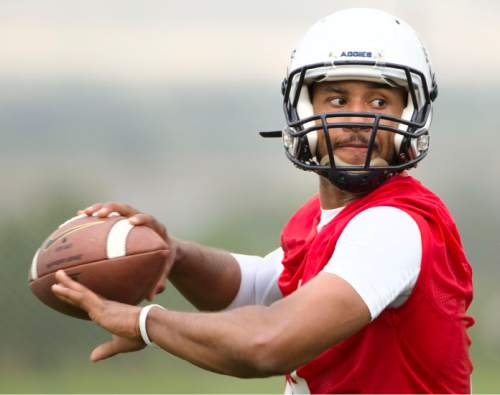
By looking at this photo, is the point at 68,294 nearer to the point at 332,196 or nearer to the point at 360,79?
the point at 332,196

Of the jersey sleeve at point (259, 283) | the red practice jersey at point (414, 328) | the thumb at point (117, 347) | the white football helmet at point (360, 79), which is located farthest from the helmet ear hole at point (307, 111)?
the thumb at point (117, 347)

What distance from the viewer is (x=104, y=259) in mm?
3260

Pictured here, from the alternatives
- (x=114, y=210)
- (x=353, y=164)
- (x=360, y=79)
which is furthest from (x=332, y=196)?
(x=114, y=210)

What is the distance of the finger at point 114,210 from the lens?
3.39 m

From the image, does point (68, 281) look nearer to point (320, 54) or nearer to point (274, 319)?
A: point (274, 319)

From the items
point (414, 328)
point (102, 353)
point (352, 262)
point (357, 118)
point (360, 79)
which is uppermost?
point (360, 79)

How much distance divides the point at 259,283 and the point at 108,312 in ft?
3.31

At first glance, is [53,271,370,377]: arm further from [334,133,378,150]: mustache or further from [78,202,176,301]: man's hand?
[334,133,378,150]: mustache

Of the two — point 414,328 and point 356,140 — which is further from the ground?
point 356,140

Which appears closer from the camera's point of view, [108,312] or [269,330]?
[269,330]

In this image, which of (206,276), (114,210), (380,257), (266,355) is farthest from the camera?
(206,276)

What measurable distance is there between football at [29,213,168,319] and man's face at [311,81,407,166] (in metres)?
0.62

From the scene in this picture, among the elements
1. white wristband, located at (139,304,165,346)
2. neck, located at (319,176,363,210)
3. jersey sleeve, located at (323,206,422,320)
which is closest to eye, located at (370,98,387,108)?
neck, located at (319,176,363,210)

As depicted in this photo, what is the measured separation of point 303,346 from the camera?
285 centimetres
